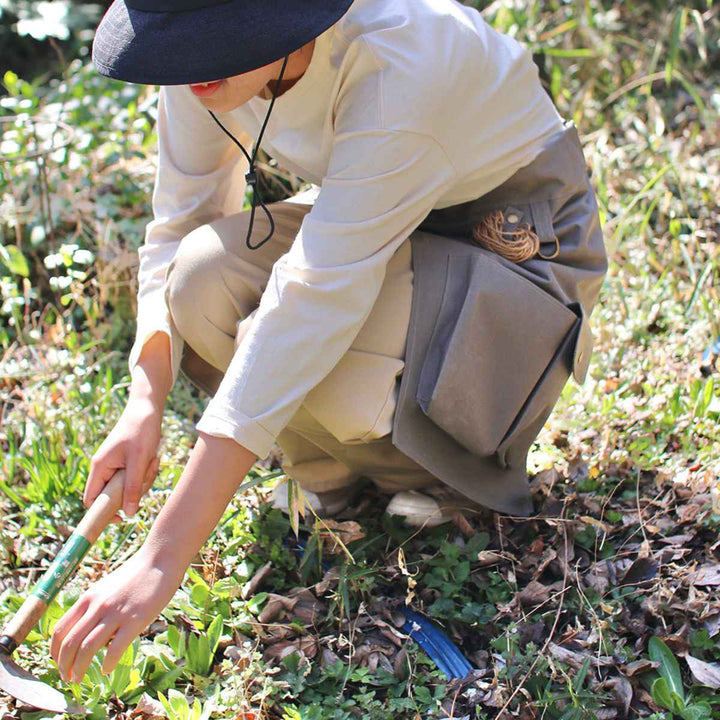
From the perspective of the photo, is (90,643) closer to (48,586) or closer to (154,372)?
(48,586)

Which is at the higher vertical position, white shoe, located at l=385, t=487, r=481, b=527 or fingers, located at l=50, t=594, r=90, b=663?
fingers, located at l=50, t=594, r=90, b=663

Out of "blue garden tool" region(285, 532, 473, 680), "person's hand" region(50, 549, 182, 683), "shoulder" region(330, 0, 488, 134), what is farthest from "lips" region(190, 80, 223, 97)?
"blue garden tool" region(285, 532, 473, 680)

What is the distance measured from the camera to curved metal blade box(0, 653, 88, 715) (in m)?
1.56

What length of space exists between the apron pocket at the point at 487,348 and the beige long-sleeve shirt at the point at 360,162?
6.7 inches

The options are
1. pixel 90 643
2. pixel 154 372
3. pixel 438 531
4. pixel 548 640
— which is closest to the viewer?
pixel 90 643

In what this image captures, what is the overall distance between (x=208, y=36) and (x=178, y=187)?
2.00ft

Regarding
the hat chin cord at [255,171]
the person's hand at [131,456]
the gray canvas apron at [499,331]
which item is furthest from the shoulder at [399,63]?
the person's hand at [131,456]

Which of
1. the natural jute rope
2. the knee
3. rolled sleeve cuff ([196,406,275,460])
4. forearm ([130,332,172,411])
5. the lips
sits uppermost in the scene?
the lips

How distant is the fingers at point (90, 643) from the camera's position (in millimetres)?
1417

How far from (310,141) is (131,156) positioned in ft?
4.65

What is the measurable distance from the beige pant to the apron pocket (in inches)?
3.0

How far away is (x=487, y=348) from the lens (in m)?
1.75

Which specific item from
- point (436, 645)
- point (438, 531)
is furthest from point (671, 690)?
point (438, 531)

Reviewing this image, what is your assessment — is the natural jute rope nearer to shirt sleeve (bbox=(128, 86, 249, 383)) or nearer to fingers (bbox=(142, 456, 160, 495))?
shirt sleeve (bbox=(128, 86, 249, 383))
